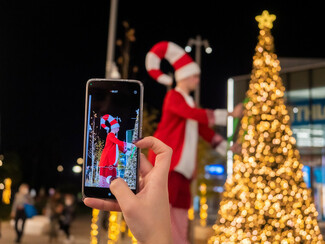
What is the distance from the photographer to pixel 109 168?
1869 mm

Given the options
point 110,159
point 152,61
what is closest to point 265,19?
point 152,61

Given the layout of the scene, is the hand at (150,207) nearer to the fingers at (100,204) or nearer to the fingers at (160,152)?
the fingers at (160,152)

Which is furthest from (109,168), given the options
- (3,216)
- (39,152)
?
(39,152)

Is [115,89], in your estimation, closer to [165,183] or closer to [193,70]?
[165,183]

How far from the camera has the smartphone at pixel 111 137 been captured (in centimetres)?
185

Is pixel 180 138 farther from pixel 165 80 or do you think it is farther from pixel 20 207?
pixel 20 207

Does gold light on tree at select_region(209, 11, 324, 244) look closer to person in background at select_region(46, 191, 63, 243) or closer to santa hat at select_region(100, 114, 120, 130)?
santa hat at select_region(100, 114, 120, 130)

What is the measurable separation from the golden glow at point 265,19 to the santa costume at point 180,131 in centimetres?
172

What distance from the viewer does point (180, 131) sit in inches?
173

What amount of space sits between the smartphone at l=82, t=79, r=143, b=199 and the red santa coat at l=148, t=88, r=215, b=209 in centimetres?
210

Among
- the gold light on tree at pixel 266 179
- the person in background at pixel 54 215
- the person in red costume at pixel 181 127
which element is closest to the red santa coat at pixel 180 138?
the person in red costume at pixel 181 127

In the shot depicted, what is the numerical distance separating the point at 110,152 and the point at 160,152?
0.33 metres

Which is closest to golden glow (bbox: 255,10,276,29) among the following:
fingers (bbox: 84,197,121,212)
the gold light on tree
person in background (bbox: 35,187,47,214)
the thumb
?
the gold light on tree

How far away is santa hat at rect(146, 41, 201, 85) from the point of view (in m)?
4.75
